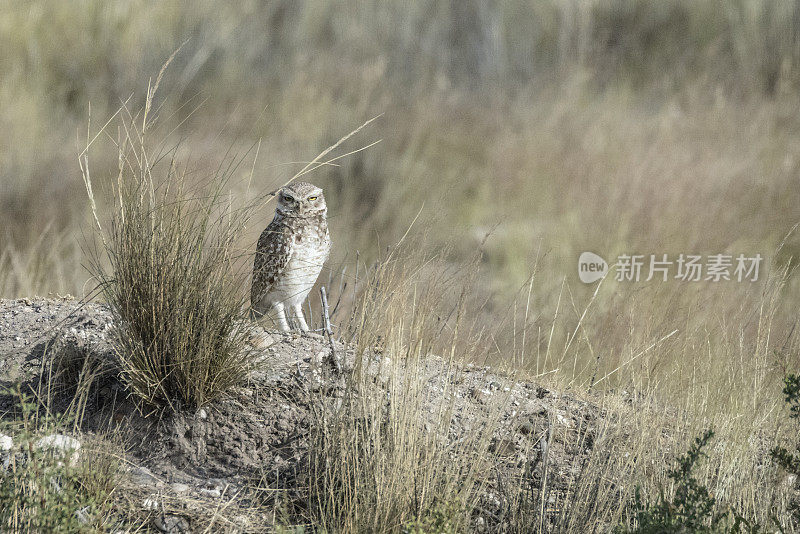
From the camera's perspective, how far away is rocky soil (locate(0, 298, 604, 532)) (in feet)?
8.73

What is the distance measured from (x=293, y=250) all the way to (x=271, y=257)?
0.13 meters

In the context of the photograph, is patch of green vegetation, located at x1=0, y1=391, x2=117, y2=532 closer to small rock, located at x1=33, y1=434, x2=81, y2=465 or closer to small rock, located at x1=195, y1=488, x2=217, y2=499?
small rock, located at x1=33, y1=434, x2=81, y2=465

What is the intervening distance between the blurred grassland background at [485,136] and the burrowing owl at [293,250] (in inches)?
29.8

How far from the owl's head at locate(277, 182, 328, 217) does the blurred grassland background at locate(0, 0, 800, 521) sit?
80 centimetres

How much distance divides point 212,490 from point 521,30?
9.57m

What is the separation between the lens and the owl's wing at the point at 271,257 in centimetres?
375

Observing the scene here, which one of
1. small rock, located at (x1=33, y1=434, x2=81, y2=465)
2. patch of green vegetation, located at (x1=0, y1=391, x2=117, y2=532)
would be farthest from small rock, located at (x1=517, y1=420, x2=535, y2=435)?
small rock, located at (x1=33, y1=434, x2=81, y2=465)

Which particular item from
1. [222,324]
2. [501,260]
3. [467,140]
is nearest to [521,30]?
[467,140]

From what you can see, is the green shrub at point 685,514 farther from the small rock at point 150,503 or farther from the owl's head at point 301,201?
the owl's head at point 301,201

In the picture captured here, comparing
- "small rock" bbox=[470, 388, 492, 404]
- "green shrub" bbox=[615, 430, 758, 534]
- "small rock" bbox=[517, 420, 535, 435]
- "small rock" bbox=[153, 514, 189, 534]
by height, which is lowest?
"small rock" bbox=[153, 514, 189, 534]

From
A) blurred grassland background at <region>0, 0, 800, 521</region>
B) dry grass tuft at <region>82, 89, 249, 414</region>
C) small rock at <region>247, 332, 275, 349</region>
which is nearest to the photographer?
dry grass tuft at <region>82, 89, 249, 414</region>

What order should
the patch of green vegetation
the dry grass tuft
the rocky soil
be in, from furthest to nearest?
the dry grass tuft → the rocky soil → the patch of green vegetation

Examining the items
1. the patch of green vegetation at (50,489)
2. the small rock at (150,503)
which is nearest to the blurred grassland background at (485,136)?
the small rock at (150,503)

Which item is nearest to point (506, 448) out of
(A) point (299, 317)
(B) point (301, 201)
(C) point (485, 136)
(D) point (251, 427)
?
(D) point (251, 427)
